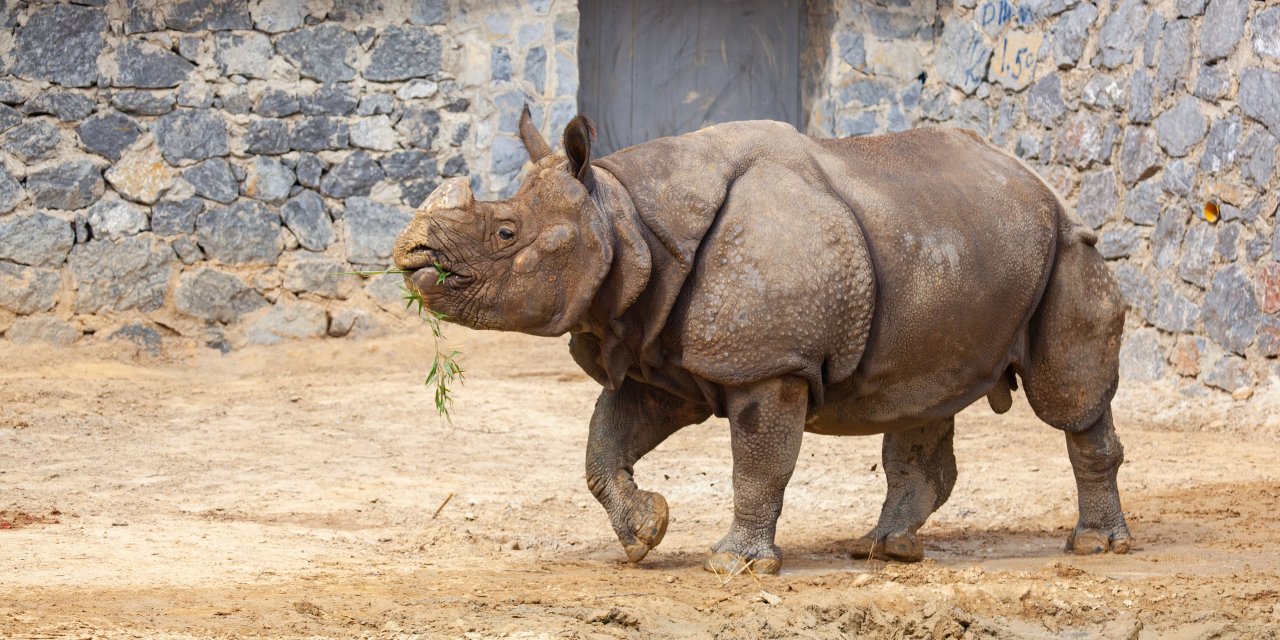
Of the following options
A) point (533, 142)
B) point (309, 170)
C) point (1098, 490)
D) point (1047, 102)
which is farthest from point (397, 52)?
point (1098, 490)

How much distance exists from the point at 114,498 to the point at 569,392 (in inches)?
145

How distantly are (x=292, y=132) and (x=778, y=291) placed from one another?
6.69 m

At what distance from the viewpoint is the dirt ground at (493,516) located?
485cm

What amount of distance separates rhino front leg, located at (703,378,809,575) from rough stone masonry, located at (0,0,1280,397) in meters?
5.13

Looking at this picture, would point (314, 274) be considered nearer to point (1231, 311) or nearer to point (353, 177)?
point (353, 177)

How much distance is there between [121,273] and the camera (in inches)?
432

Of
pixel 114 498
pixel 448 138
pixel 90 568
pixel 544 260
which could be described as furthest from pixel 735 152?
pixel 448 138

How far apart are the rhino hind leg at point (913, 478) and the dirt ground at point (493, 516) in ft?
0.65

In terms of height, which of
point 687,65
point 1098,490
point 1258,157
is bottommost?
point 1098,490

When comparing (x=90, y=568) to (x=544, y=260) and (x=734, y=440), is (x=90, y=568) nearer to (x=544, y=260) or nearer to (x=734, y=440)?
(x=544, y=260)

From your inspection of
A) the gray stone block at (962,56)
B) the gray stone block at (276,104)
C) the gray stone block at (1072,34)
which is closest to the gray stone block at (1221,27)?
the gray stone block at (1072,34)

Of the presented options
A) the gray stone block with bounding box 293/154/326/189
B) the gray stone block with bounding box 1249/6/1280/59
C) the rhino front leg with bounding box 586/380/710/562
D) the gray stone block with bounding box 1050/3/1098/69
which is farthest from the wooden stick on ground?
the gray stone block with bounding box 1050/3/1098/69

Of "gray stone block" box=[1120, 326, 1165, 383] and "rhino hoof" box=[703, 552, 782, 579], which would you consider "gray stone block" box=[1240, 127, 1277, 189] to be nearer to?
"gray stone block" box=[1120, 326, 1165, 383]

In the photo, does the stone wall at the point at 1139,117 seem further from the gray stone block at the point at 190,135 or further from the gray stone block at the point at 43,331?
the gray stone block at the point at 43,331
